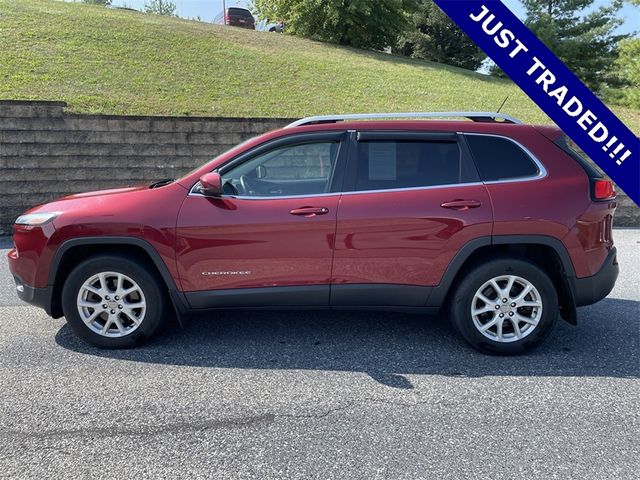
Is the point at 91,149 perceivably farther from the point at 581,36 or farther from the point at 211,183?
the point at 581,36

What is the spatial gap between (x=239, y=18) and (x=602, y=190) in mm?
28939

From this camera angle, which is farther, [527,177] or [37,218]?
[37,218]

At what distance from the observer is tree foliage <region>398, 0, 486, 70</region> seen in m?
31.2

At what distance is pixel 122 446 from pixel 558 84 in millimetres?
3679

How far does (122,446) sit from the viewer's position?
8.45 feet

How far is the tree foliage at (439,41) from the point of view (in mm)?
31203

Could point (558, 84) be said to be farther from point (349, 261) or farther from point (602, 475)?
point (602, 475)

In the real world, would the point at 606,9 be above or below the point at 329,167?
above

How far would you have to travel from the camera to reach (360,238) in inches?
138

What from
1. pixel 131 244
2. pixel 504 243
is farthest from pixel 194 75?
pixel 504 243

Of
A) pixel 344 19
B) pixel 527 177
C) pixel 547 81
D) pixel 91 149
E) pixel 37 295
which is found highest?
pixel 344 19

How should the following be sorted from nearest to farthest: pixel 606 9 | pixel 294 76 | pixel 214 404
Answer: pixel 214 404, pixel 294 76, pixel 606 9

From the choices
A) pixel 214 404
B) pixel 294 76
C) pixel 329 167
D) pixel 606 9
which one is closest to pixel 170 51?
pixel 294 76

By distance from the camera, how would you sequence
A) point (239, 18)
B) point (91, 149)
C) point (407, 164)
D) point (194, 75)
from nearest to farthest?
point (407, 164) → point (91, 149) → point (194, 75) → point (239, 18)
